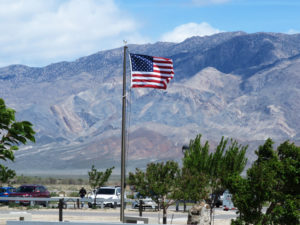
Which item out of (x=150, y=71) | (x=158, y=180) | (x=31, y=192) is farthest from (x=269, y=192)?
(x=31, y=192)

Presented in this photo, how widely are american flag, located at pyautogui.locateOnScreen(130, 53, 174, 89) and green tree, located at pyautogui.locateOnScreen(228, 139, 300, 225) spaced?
4713 millimetres

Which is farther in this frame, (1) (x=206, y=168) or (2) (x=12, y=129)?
(1) (x=206, y=168)

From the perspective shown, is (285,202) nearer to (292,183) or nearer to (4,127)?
(292,183)

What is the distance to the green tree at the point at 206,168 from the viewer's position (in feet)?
96.4

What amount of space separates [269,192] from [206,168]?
1023cm

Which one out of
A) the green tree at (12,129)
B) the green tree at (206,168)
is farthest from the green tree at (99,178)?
the green tree at (12,129)

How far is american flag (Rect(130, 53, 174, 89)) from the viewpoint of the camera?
928 inches

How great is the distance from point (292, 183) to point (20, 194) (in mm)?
33294

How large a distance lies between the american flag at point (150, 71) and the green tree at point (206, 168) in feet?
22.1

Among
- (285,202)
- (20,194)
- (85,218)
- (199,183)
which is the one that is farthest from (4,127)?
(20,194)

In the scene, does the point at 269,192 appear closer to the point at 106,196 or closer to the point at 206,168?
the point at 206,168

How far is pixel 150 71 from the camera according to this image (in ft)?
78.2

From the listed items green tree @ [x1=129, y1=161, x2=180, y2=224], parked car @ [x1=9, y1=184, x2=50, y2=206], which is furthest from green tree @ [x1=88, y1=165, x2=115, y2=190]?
green tree @ [x1=129, y1=161, x2=180, y2=224]

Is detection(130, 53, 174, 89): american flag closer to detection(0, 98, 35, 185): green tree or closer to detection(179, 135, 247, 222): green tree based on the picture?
detection(179, 135, 247, 222): green tree
